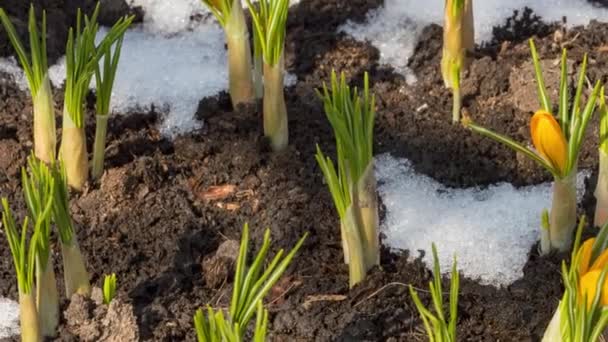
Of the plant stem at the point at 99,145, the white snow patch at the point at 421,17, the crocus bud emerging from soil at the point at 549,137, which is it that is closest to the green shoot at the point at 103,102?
the plant stem at the point at 99,145

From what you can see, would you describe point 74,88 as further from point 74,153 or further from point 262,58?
point 262,58

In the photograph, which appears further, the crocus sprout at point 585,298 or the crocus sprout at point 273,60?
the crocus sprout at point 273,60

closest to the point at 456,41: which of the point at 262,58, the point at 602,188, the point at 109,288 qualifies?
the point at 262,58

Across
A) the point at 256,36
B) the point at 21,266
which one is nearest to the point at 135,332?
the point at 21,266

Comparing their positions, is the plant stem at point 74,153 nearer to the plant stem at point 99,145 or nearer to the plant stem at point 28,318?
the plant stem at point 99,145

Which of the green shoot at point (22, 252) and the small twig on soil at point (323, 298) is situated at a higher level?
the green shoot at point (22, 252)

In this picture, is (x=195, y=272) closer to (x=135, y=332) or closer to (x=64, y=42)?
(x=135, y=332)
